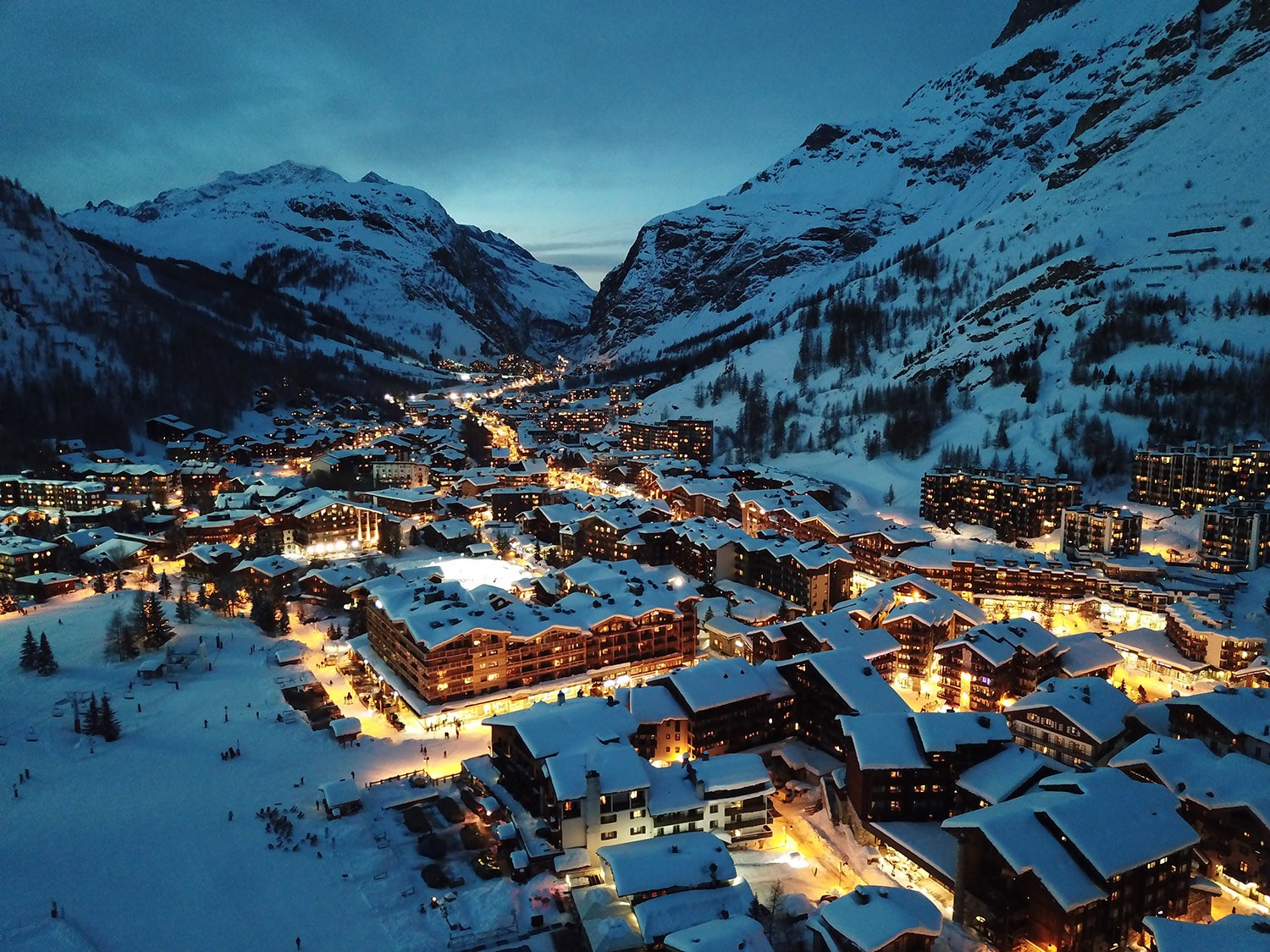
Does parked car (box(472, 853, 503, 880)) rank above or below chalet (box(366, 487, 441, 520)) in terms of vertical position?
below

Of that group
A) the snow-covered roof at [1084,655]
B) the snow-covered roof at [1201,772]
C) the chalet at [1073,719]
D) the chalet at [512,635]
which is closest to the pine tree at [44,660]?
the chalet at [512,635]

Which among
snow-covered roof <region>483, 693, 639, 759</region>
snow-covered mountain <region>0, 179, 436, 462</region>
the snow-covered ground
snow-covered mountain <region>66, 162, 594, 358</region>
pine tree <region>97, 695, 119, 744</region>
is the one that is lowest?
the snow-covered ground

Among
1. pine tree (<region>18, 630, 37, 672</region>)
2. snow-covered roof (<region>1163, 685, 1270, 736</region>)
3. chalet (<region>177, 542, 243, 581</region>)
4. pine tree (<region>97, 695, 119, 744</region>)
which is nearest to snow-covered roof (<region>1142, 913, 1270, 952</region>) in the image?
snow-covered roof (<region>1163, 685, 1270, 736</region>)

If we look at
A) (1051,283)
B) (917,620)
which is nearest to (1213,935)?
(917,620)

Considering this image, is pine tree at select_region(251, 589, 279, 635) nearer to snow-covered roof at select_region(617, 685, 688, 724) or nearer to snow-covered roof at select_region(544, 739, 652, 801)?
snow-covered roof at select_region(617, 685, 688, 724)

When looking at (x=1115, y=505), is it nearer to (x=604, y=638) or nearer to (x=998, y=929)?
(x=604, y=638)
